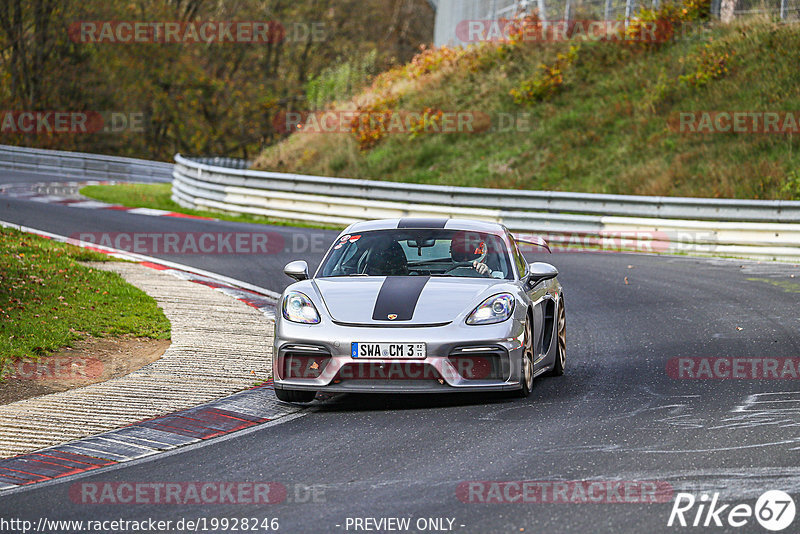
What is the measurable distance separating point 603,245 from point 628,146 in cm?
580

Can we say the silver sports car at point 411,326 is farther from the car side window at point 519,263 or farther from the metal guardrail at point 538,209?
the metal guardrail at point 538,209

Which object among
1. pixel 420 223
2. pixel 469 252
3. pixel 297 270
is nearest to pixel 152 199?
pixel 420 223

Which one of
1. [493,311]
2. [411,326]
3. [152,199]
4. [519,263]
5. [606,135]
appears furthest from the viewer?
[152,199]

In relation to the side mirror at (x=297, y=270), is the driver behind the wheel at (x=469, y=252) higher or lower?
higher

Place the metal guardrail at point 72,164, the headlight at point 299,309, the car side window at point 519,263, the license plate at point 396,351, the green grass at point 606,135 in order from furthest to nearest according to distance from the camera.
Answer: the metal guardrail at point 72,164 < the green grass at point 606,135 < the car side window at point 519,263 < the headlight at point 299,309 < the license plate at point 396,351

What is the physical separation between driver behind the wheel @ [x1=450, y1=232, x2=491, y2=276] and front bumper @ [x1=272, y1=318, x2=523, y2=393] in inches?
41.4

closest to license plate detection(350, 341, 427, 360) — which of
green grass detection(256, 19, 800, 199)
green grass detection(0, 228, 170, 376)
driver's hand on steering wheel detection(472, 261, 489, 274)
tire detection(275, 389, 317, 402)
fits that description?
tire detection(275, 389, 317, 402)

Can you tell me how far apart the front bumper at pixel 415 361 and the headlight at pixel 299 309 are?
0.45ft

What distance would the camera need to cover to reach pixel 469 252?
29.8ft

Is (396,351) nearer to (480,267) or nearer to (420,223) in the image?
(480,267)

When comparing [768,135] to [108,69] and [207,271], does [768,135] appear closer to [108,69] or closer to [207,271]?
[207,271]

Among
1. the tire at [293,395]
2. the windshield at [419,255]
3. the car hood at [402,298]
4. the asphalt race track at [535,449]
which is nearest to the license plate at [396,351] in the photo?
the car hood at [402,298]

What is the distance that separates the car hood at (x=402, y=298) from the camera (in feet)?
25.8

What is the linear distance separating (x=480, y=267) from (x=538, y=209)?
42.8 feet
